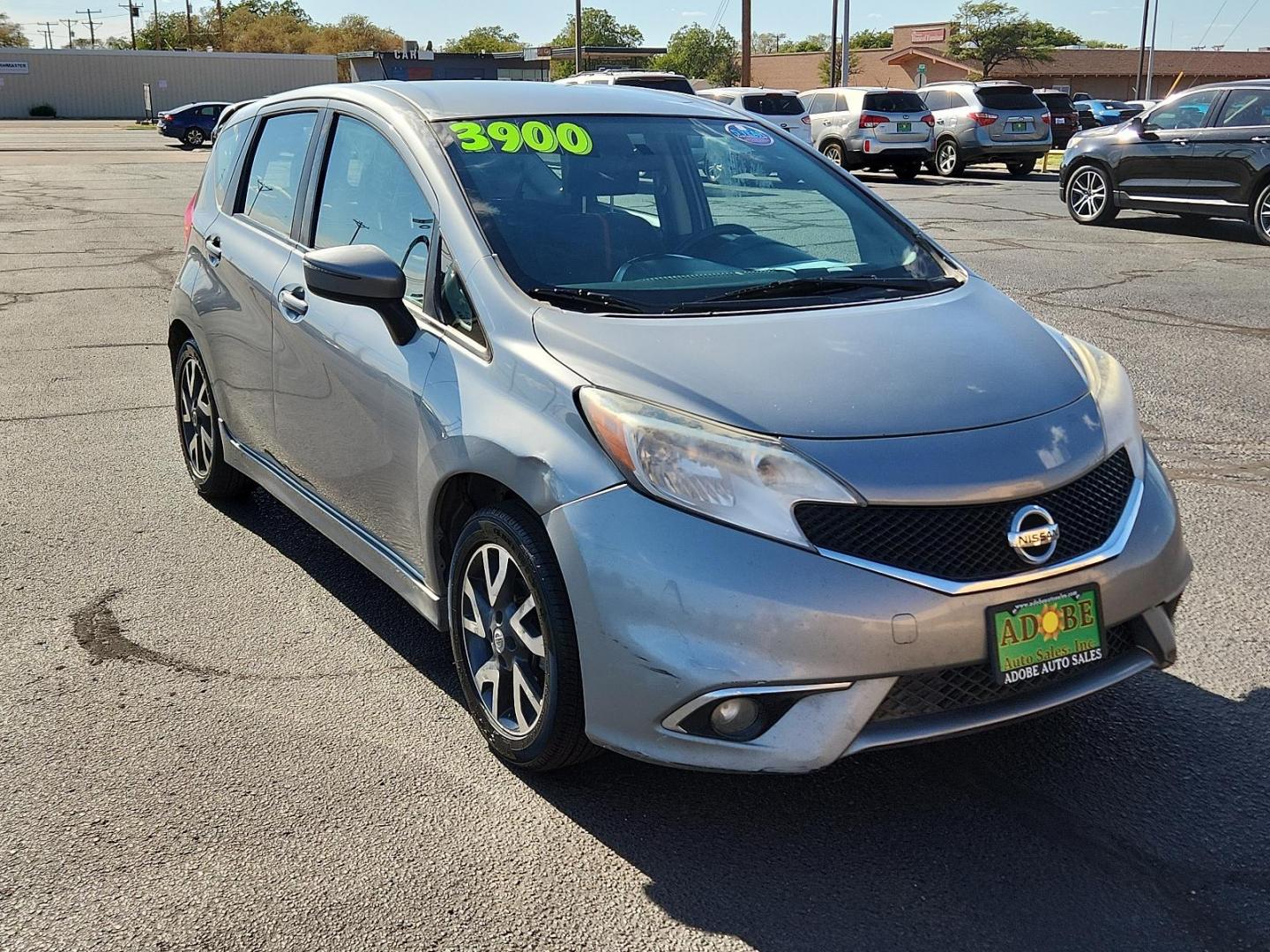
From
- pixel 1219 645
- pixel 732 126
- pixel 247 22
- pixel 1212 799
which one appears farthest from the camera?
pixel 247 22

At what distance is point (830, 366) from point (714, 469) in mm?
502

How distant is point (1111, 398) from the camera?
3.33m

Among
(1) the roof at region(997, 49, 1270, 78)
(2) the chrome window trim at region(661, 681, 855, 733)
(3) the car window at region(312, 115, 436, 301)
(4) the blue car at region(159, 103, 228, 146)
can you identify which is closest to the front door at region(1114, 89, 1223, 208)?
(3) the car window at region(312, 115, 436, 301)

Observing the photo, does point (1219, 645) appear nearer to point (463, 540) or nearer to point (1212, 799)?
point (1212, 799)

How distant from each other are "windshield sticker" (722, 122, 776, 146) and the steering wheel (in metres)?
0.43

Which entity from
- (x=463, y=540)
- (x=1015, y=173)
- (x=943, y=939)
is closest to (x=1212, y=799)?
(x=943, y=939)

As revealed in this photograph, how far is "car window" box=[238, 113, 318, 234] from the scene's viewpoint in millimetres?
4531

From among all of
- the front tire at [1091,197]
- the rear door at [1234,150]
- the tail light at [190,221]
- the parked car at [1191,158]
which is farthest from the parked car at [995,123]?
the tail light at [190,221]

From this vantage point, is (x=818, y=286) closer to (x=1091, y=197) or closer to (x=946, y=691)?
(x=946, y=691)

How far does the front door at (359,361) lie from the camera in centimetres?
361

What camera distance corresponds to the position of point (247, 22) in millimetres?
114562

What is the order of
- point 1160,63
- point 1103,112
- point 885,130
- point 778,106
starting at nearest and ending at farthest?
point 885,130 < point 778,106 < point 1103,112 < point 1160,63

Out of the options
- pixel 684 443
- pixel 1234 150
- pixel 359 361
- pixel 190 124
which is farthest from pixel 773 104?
pixel 684 443

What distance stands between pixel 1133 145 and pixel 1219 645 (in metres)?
12.0
